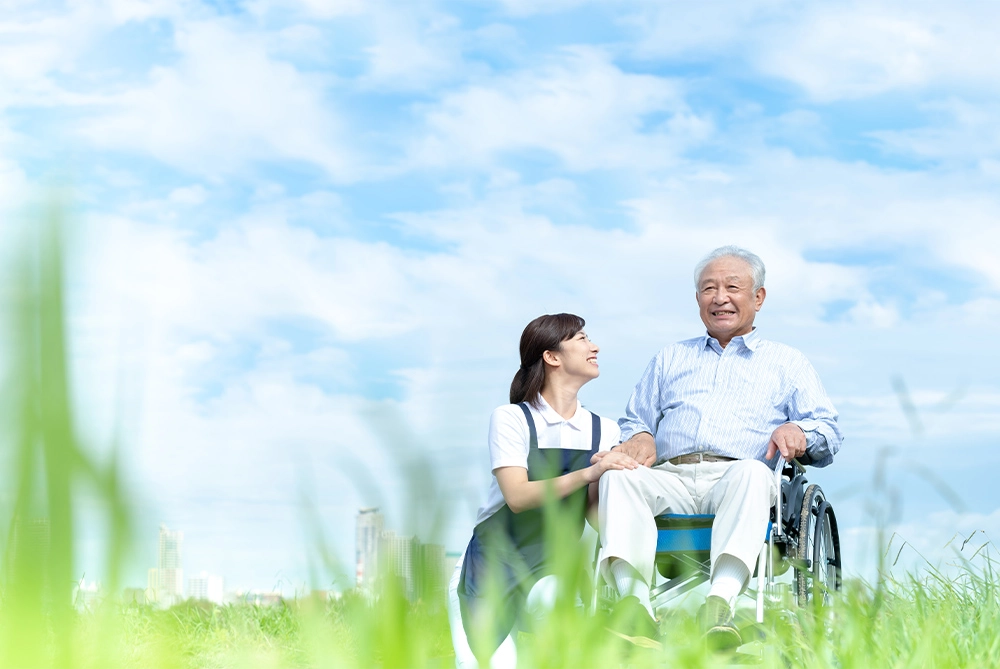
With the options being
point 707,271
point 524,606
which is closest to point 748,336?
point 707,271

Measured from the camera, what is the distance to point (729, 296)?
13.4ft

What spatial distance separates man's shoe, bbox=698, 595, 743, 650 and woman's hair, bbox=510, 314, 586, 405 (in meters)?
0.92

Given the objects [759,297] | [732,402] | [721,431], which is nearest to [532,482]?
[721,431]

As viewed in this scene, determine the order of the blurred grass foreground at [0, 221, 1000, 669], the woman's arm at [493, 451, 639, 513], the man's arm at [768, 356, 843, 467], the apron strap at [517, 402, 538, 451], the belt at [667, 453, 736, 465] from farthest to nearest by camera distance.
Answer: the belt at [667, 453, 736, 465] → the man's arm at [768, 356, 843, 467] → the apron strap at [517, 402, 538, 451] → the woman's arm at [493, 451, 639, 513] → the blurred grass foreground at [0, 221, 1000, 669]

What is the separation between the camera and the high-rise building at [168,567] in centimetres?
74

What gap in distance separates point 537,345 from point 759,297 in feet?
3.71

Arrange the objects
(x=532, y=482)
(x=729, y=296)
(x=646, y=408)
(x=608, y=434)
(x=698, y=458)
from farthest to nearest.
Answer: (x=646, y=408) → (x=729, y=296) → (x=698, y=458) → (x=608, y=434) → (x=532, y=482)

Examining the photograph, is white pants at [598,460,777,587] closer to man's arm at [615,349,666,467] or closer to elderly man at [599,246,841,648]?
elderly man at [599,246,841,648]

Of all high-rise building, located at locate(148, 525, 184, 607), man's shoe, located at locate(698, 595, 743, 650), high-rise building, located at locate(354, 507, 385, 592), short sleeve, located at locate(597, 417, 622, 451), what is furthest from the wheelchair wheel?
high-rise building, located at locate(148, 525, 184, 607)

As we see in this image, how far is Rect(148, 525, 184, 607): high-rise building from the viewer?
0.74 metres

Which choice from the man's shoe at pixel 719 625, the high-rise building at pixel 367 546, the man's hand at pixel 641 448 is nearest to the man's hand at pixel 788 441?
the man's hand at pixel 641 448

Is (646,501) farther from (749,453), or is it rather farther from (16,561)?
(16,561)

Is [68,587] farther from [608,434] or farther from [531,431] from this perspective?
[608,434]

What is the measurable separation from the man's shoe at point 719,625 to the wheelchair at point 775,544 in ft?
1.06
